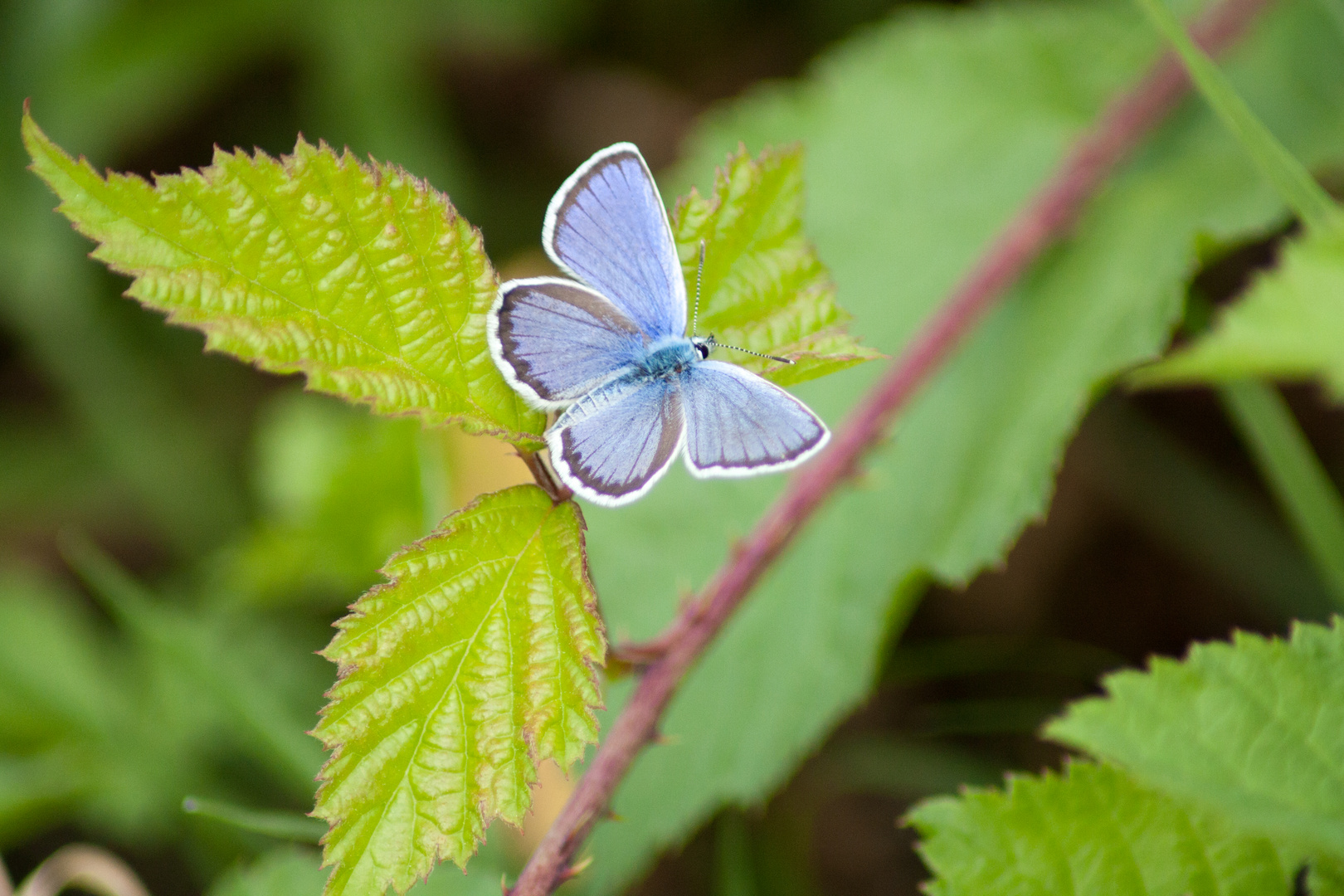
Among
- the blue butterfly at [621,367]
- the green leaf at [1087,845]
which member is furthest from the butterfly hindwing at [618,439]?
the green leaf at [1087,845]

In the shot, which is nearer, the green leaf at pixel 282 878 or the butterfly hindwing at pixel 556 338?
the butterfly hindwing at pixel 556 338

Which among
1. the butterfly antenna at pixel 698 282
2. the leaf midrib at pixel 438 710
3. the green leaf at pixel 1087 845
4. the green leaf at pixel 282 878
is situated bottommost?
the green leaf at pixel 282 878

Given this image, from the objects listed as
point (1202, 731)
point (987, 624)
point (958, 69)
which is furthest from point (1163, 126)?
point (1202, 731)

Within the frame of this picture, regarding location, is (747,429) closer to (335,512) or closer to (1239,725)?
(1239,725)

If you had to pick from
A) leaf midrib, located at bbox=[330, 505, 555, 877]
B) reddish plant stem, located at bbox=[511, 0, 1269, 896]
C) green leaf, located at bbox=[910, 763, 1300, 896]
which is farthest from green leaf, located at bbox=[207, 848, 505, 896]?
green leaf, located at bbox=[910, 763, 1300, 896]

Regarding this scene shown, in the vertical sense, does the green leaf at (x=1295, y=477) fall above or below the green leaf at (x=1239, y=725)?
above

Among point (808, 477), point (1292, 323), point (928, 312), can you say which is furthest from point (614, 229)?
point (928, 312)

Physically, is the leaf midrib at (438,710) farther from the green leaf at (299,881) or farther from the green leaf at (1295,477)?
the green leaf at (1295,477)

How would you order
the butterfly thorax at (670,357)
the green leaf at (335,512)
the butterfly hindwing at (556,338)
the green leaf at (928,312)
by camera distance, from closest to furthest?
the butterfly hindwing at (556,338) → the butterfly thorax at (670,357) → the green leaf at (928,312) → the green leaf at (335,512)
